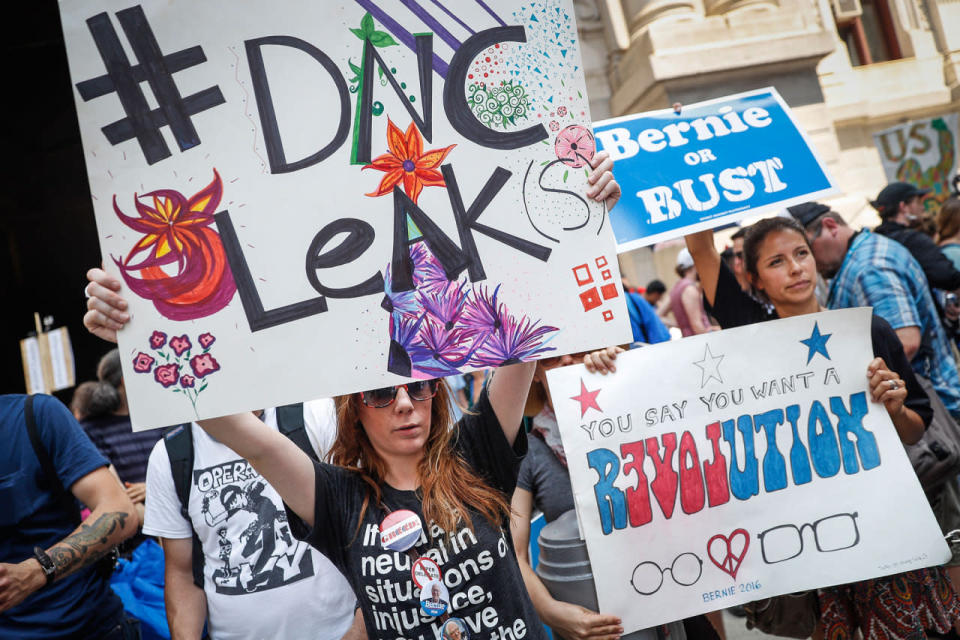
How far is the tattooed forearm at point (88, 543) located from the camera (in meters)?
2.20

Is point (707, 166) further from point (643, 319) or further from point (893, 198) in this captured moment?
point (893, 198)

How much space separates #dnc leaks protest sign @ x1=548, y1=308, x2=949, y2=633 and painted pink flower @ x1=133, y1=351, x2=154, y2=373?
1.19 m

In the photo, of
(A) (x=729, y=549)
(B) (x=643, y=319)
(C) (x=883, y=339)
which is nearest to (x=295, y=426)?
(A) (x=729, y=549)

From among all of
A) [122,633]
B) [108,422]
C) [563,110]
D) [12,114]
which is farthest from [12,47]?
[563,110]

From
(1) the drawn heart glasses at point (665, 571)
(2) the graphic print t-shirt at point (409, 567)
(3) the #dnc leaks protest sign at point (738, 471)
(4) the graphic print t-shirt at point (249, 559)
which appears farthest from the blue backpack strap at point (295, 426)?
(1) the drawn heart glasses at point (665, 571)

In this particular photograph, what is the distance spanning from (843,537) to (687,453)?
54 cm

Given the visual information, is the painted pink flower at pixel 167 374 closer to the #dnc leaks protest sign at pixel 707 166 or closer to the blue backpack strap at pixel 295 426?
the blue backpack strap at pixel 295 426

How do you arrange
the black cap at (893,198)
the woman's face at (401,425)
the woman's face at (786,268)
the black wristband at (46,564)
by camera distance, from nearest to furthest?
the woman's face at (401,425)
the black wristband at (46,564)
the woman's face at (786,268)
the black cap at (893,198)

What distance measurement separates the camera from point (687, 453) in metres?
2.36

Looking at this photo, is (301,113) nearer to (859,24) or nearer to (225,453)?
(225,453)

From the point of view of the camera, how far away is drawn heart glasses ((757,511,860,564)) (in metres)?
2.31

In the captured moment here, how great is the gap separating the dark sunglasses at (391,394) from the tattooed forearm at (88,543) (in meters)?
1.01

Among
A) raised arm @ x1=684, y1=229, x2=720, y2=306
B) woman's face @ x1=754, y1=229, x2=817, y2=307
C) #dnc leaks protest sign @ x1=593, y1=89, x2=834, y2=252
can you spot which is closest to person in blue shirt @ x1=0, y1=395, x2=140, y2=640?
#dnc leaks protest sign @ x1=593, y1=89, x2=834, y2=252

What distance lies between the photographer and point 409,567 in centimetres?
178
